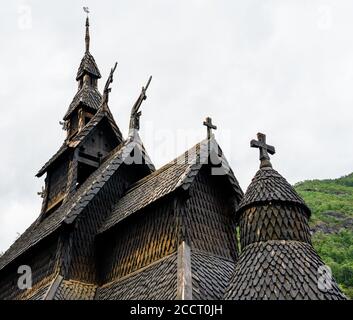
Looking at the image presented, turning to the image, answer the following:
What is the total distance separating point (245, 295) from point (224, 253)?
3.44 meters

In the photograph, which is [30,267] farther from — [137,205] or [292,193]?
[292,193]

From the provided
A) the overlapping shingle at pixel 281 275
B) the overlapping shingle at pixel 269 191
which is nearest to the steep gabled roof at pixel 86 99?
the overlapping shingle at pixel 269 191

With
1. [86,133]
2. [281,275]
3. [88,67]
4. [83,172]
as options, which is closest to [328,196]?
[88,67]

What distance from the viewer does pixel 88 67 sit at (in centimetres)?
2216

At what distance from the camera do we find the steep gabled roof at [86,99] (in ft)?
67.2

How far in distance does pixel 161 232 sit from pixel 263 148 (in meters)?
2.99

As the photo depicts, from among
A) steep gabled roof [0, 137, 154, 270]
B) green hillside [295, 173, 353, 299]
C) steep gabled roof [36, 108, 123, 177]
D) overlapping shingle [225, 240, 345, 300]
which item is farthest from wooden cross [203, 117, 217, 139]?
green hillside [295, 173, 353, 299]

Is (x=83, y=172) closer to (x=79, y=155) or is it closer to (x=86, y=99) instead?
(x=79, y=155)

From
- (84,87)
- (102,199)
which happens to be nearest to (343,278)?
(84,87)

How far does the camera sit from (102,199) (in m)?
15.2

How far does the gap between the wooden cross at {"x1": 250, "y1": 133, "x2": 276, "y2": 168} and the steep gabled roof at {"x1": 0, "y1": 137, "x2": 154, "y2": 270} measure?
4967mm

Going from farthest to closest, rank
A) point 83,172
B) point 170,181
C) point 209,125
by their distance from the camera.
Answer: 1. point 83,172
2. point 209,125
3. point 170,181

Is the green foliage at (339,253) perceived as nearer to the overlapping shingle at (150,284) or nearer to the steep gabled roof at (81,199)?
the steep gabled roof at (81,199)

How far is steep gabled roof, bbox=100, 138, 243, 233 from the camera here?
12.7 metres
